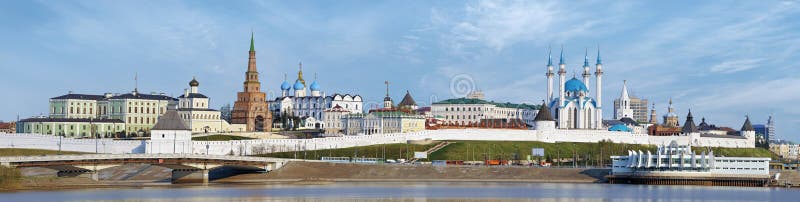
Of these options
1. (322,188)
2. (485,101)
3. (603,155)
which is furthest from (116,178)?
(485,101)

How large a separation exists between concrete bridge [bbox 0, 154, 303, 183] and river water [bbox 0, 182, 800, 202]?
5.93 metres

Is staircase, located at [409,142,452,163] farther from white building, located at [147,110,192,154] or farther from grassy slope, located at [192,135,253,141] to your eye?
grassy slope, located at [192,135,253,141]

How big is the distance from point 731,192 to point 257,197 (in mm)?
43021

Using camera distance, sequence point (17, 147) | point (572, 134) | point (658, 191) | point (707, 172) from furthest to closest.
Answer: point (572, 134) → point (17, 147) → point (707, 172) → point (658, 191)

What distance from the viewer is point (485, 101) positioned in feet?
616

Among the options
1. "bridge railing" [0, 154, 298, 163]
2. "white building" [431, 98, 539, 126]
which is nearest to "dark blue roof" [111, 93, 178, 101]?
"white building" [431, 98, 539, 126]

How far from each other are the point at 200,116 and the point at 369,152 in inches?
1546

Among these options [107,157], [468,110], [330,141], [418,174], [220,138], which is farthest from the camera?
[468,110]

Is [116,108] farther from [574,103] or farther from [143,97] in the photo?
[574,103]

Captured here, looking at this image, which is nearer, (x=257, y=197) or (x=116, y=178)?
(x=257, y=197)

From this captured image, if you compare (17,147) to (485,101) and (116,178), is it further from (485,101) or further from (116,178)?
(485,101)

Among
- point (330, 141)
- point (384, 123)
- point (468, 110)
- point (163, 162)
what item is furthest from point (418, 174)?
point (468, 110)

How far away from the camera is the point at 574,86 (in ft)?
573

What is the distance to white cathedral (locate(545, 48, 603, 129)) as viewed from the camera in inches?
6708
